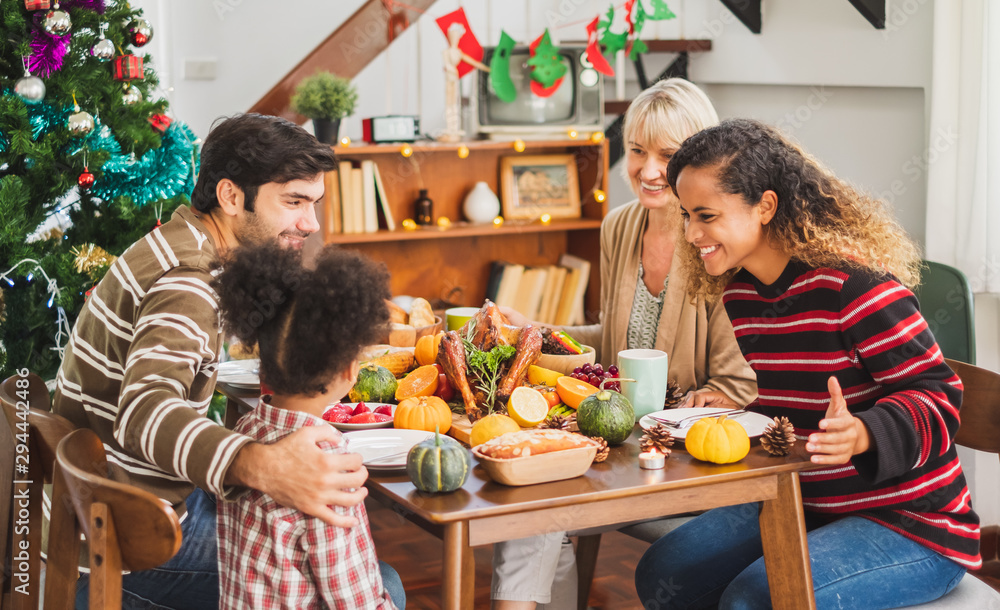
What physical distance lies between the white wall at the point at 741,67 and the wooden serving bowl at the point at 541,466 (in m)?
1.63

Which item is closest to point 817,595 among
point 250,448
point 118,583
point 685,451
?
point 685,451

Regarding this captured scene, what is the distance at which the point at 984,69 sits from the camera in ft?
8.56

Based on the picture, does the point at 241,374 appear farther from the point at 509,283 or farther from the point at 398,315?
the point at 509,283

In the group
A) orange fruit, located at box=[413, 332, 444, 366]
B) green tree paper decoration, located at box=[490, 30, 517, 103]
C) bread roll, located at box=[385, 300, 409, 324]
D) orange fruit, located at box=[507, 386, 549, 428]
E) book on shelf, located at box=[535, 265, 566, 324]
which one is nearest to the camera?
orange fruit, located at box=[507, 386, 549, 428]

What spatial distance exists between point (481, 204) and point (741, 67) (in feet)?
4.06

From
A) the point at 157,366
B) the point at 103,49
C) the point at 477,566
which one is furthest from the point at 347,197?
the point at 157,366

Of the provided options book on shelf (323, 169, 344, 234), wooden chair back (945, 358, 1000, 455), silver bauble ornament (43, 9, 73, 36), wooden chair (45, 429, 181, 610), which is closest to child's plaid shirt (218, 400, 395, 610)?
wooden chair (45, 429, 181, 610)

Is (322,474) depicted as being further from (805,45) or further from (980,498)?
(805,45)

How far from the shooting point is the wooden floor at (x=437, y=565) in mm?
2732

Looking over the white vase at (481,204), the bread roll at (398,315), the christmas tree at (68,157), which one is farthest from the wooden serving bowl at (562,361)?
the white vase at (481,204)

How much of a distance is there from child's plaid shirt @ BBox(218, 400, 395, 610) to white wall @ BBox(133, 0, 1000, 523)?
1899 millimetres

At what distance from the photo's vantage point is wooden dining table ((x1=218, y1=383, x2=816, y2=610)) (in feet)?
4.07

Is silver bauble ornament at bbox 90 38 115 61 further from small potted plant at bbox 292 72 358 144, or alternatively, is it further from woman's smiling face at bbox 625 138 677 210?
woman's smiling face at bbox 625 138 677 210

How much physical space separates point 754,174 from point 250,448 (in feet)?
3.13
